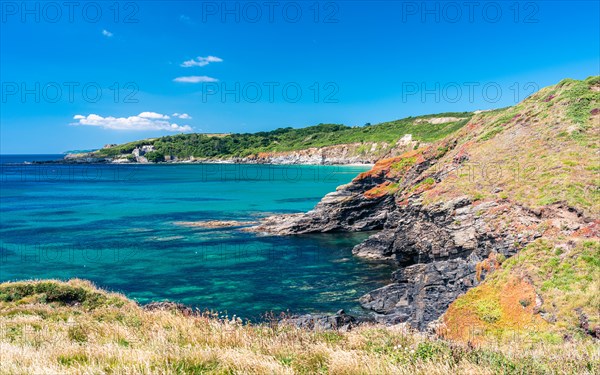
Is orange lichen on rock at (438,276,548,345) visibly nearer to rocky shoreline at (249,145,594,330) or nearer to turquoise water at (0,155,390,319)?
rocky shoreline at (249,145,594,330)

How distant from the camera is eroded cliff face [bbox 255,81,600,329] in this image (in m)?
21.5

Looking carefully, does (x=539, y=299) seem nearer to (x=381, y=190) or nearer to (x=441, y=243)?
(x=441, y=243)

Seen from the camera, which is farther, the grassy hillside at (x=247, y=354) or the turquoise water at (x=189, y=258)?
the turquoise water at (x=189, y=258)

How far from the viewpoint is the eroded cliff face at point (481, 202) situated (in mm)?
21500

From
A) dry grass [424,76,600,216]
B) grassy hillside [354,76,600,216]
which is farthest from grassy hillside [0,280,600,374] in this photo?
dry grass [424,76,600,216]

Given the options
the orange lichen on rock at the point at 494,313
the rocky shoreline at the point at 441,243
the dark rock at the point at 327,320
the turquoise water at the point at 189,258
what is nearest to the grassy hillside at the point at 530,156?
the rocky shoreline at the point at 441,243

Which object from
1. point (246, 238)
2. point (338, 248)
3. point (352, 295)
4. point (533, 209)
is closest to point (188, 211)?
point (246, 238)

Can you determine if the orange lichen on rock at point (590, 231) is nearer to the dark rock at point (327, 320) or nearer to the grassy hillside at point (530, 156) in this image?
the grassy hillside at point (530, 156)

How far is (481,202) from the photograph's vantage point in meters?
26.6

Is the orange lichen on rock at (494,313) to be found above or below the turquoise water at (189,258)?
above

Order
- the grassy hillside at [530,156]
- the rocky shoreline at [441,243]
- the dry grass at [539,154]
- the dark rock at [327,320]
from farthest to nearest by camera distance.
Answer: the grassy hillside at [530,156]
the dry grass at [539,154]
the rocky shoreline at [441,243]
the dark rock at [327,320]

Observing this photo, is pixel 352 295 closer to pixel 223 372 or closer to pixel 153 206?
pixel 223 372

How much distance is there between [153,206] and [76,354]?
70.5 m

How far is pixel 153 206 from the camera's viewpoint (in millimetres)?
74250
